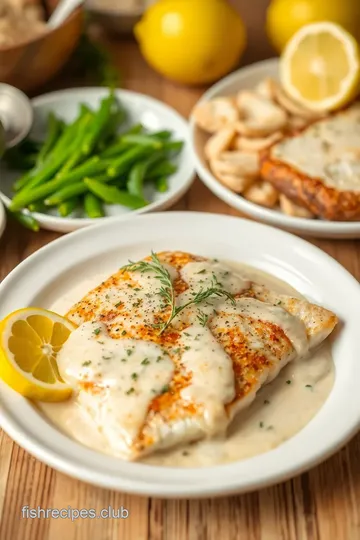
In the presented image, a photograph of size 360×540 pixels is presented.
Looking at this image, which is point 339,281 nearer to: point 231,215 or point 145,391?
point 231,215

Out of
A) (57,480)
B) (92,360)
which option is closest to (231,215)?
(92,360)

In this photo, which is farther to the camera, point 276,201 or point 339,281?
point 276,201

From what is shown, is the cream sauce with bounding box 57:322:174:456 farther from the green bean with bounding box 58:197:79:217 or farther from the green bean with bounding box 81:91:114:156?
the green bean with bounding box 81:91:114:156

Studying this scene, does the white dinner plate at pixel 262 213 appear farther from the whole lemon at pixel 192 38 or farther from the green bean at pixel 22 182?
the green bean at pixel 22 182

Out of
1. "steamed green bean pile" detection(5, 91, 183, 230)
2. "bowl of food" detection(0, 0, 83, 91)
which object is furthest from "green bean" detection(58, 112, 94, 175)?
"bowl of food" detection(0, 0, 83, 91)

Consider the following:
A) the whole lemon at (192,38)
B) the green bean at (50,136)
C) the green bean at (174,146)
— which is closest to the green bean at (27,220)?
the green bean at (50,136)

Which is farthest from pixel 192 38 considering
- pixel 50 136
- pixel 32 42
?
pixel 50 136

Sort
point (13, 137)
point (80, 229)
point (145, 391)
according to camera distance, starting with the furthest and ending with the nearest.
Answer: point (13, 137), point (80, 229), point (145, 391)

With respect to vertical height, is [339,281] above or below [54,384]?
below
